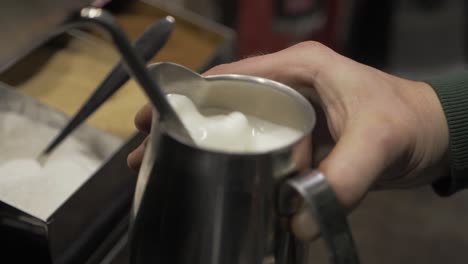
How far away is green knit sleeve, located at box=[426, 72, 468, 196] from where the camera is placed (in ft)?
1.51

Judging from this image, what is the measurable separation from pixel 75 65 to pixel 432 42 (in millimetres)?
813

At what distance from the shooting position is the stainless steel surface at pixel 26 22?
61 centimetres

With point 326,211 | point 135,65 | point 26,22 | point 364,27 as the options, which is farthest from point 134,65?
point 364,27

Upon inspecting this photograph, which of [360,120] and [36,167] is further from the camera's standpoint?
Result: [36,167]

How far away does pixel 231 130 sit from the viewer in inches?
12.7

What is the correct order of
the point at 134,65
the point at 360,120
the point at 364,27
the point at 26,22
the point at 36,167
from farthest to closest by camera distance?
the point at 364,27, the point at 26,22, the point at 36,167, the point at 360,120, the point at 134,65

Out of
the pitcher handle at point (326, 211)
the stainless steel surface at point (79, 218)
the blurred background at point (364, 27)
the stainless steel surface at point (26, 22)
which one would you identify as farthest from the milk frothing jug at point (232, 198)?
the blurred background at point (364, 27)

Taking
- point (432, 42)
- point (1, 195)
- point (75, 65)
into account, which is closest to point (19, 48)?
point (75, 65)

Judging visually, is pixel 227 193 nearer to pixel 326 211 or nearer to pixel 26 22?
pixel 326 211

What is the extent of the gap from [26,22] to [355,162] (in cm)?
41

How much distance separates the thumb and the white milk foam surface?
1.1 inches

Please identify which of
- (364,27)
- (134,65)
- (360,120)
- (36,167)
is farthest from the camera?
(364,27)

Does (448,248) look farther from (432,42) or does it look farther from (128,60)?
(432,42)

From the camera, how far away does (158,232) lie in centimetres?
32
